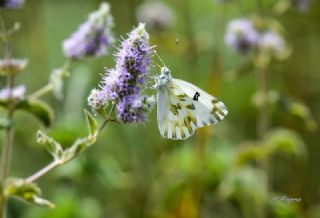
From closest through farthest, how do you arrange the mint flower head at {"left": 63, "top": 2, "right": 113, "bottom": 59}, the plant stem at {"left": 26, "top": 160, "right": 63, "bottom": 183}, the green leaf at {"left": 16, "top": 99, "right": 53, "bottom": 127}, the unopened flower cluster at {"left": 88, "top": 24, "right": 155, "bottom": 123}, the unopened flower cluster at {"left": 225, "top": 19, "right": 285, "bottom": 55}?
the unopened flower cluster at {"left": 88, "top": 24, "right": 155, "bottom": 123}, the plant stem at {"left": 26, "top": 160, "right": 63, "bottom": 183}, the green leaf at {"left": 16, "top": 99, "right": 53, "bottom": 127}, the mint flower head at {"left": 63, "top": 2, "right": 113, "bottom": 59}, the unopened flower cluster at {"left": 225, "top": 19, "right": 285, "bottom": 55}

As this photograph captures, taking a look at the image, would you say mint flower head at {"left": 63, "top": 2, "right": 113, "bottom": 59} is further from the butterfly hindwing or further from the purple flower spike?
the purple flower spike

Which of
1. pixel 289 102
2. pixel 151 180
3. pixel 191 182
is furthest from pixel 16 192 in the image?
pixel 151 180

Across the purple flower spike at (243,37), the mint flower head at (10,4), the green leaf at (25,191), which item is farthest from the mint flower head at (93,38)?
the purple flower spike at (243,37)

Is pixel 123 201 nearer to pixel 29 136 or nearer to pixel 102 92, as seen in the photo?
pixel 29 136

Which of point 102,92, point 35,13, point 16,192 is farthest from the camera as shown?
point 35,13

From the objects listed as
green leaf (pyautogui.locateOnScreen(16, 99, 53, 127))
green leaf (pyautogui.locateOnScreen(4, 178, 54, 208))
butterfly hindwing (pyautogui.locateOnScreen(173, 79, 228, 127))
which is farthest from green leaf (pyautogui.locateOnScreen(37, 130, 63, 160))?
butterfly hindwing (pyautogui.locateOnScreen(173, 79, 228, 127))

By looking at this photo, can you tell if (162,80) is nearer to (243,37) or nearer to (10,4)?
(10,4)

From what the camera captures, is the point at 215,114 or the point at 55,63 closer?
the point at 215,114

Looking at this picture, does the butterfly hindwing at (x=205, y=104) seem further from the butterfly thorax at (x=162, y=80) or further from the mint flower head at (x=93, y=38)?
the mint flower head at (x=93, y=38)
